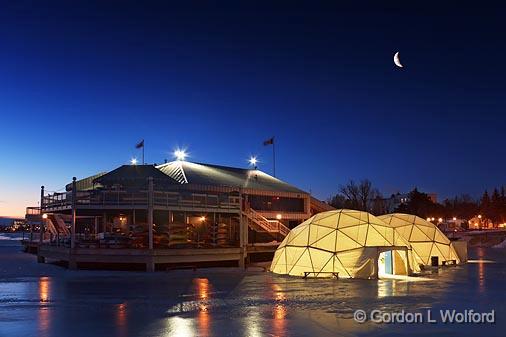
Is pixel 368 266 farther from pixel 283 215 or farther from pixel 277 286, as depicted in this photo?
pixel 283 215

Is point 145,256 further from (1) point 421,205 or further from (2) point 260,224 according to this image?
(1) point 421,205

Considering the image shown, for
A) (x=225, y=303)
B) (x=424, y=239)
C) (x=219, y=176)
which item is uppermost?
(x=219, y=176)

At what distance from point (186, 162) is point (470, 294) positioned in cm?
3304

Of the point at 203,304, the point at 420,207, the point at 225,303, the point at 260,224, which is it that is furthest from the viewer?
the point at 420,207

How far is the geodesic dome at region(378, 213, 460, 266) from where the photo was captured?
33094 millimetres

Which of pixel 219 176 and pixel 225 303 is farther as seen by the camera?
pixel 219 176

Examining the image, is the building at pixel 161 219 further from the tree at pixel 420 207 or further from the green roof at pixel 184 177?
the tree at pixel 420 207

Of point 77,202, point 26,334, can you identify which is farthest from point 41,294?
point 77,202

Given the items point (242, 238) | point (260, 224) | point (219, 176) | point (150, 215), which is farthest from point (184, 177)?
point (150, 215)

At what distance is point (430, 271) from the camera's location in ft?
93.8

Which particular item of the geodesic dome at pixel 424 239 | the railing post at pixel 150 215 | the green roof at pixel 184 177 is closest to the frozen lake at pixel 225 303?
the railing post at pixel 150 215

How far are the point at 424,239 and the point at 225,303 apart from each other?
21060 millimetres

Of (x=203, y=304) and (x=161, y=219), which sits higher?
(x=161, y=219)

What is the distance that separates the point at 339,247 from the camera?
26.5 meters
